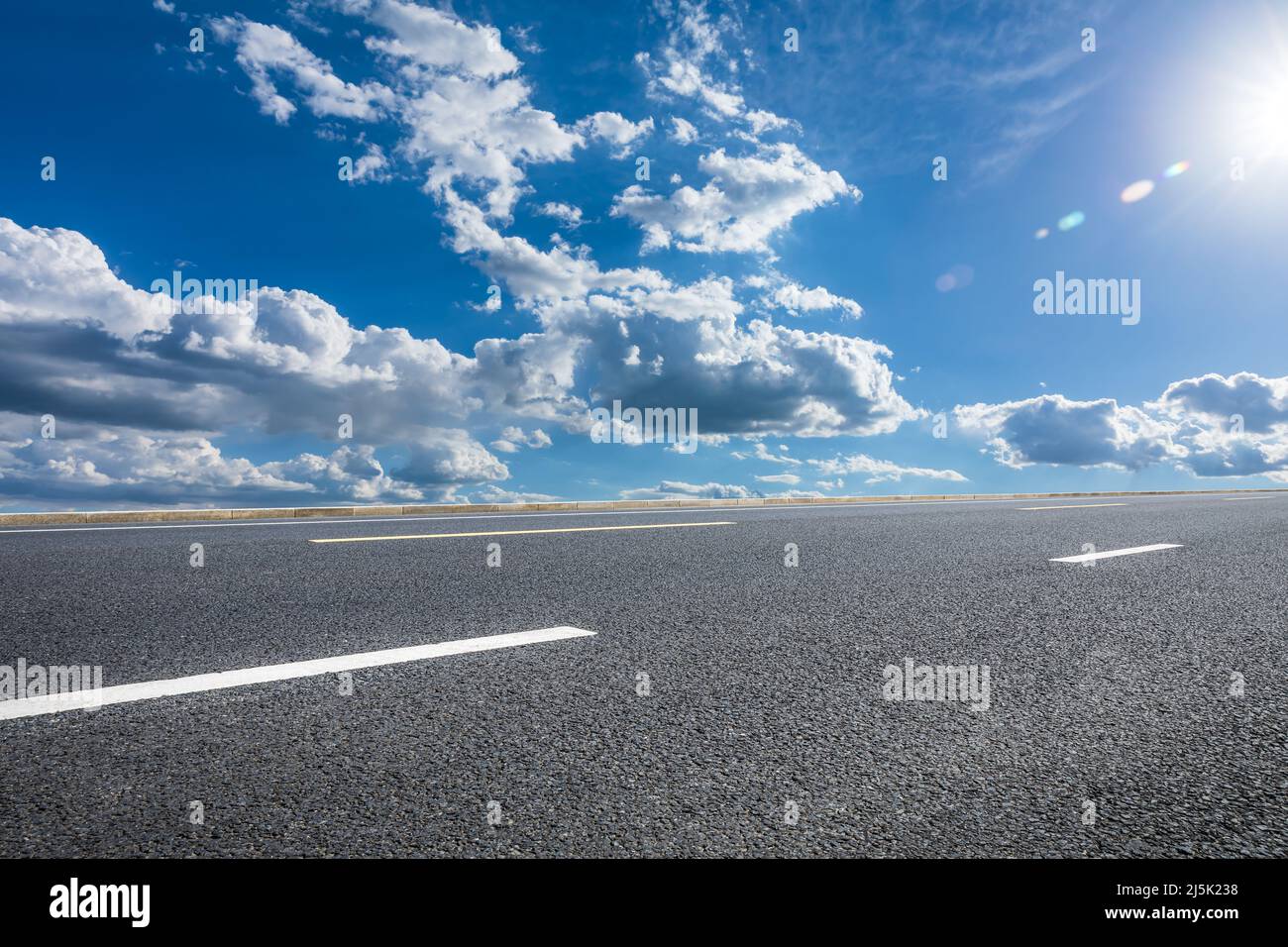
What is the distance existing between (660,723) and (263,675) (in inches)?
60.3

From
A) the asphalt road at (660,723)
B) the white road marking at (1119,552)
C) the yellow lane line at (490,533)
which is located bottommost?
the asphalt road at (660,723)

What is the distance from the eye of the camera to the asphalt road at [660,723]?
65.0 inches

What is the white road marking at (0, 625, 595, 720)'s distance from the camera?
245 centimetres

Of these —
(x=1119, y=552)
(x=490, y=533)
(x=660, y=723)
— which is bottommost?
(x=660, y=723)

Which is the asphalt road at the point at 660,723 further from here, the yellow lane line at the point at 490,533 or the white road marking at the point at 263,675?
the yellow lane line at the point at 490,533

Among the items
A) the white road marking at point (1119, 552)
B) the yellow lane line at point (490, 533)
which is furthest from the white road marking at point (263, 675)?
the white road marking at point (1119, 552)

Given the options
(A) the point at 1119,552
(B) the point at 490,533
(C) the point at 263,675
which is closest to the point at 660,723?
(C) the point at 263,675

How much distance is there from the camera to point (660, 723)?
7.48 feet

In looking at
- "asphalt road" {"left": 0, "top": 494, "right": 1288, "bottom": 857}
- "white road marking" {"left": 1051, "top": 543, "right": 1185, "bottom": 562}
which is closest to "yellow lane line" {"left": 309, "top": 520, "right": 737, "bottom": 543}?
"asphalt road" {"left": 0, "top": 494, "right": 1288, "bottom": 857}

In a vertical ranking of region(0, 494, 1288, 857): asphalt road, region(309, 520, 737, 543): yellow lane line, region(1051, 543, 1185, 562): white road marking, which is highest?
region(309, 520, 737, 543): yellow lane line

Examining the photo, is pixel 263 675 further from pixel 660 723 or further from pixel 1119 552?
pixel 1119 552

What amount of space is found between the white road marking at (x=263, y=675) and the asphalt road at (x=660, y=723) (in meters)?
0.09

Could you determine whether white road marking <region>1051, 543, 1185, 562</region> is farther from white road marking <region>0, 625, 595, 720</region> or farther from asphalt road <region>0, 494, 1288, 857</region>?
white road marking <region>0, 625, 595, 720</region>

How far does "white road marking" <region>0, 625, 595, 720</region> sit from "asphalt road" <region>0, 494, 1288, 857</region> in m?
0.09
